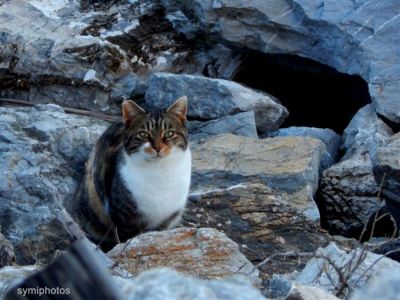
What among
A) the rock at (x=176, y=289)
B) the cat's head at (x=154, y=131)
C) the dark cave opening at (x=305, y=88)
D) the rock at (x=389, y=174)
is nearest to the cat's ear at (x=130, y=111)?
the cat's head at (x=154, y=131)

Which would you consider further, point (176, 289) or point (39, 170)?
point (39, 170)

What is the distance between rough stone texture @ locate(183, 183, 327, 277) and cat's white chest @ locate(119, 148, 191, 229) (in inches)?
11.2

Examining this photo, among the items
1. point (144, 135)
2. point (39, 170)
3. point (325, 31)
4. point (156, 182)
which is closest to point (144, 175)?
point (156, 182)

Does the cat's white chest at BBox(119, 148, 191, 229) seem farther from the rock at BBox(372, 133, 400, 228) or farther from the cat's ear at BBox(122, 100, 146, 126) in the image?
the rock at BBox(372, 133, 400, 228)

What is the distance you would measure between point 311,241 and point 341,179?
1164mm

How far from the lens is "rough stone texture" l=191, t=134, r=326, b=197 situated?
27.6 ft

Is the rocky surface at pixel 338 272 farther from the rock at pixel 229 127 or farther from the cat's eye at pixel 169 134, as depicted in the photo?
the rock at pixel 229 127

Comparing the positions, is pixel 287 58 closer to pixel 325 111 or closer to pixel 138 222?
pixel 325 111

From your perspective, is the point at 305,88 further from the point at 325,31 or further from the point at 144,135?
the point at 144,135

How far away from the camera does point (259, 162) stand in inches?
342

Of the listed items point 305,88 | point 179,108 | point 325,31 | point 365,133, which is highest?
point 325,31

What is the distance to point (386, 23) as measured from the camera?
9609 mm

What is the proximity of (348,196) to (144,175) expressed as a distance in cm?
186

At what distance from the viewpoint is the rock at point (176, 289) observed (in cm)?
319
